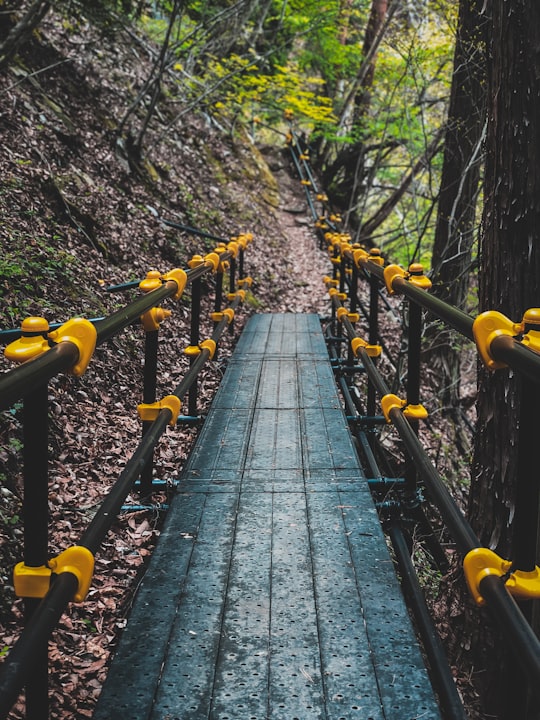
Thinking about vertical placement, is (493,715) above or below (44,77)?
below

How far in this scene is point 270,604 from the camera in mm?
2795

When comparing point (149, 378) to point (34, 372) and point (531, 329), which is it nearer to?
point (34, 372)

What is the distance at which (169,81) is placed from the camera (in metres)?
14.0

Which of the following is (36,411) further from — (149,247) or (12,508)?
(149,247)

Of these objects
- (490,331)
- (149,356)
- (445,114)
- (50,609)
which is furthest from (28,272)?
(445,114)

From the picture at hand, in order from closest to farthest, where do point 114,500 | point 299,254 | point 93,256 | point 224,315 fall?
point 114,500
point 224,315
point 93,256
point 299,254

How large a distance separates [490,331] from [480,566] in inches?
27.4

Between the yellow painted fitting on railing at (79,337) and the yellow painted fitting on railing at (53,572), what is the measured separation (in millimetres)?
540

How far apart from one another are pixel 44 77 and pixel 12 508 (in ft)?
25.6

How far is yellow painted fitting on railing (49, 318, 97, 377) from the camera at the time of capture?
1.85 m

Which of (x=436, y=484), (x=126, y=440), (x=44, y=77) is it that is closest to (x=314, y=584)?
(x=436, y=484)

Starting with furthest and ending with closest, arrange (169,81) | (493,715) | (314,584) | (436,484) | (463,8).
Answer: (169,81) → (463,8) → (493,715) → (314,584) → (436,484)

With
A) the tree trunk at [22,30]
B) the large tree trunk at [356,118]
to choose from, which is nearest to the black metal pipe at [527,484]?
the tree trunk at [22,30]

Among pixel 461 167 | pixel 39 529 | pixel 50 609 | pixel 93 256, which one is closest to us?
pixel 50 609
